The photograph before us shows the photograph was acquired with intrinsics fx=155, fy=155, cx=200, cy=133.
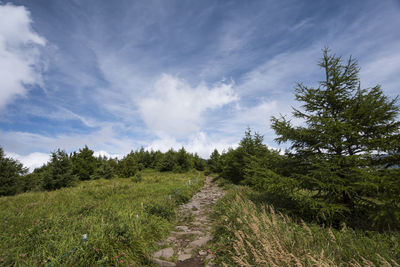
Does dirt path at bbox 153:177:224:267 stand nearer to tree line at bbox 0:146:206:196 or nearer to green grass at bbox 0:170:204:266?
green grass at bbox 0:170:204:266

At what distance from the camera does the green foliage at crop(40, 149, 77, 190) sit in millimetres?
16234

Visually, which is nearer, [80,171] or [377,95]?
[377,95]

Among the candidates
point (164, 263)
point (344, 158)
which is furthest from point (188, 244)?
point (344, 158)

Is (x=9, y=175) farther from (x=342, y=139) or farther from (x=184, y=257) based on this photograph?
(x=342, y=139)

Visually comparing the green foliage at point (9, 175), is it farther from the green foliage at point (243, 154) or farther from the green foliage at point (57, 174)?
the green foliage at point (243, 154)

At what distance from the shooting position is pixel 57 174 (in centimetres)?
1653

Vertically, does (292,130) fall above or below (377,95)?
below

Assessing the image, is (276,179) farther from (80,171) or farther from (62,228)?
(80,171)

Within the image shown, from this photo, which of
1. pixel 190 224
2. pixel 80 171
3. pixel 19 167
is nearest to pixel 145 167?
pixel 80 171

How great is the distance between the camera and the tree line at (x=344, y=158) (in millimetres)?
4645

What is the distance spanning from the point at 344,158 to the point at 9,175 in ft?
98.9

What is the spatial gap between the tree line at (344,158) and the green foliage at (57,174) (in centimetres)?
2019

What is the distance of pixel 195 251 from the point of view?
15.6 feet

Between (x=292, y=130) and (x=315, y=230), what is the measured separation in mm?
3504
